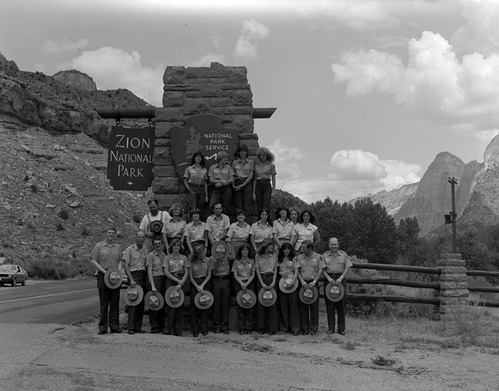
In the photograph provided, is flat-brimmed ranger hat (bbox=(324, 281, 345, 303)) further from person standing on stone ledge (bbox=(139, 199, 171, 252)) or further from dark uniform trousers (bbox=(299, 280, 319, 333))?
person standing on stone ledge (bbox=(139, 199, 171, 252))

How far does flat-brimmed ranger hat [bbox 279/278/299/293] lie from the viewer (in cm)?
978

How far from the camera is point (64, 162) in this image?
54.9 m

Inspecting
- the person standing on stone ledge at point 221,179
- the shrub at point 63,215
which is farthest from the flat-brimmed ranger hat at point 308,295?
the shrub at point 63,215

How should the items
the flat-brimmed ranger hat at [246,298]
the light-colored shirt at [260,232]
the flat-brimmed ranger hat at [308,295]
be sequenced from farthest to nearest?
the light-colored shirt at [260,232]
the flat-brimmed ranger hat at [308,295]
the flat-brimmed ranger hat at [246,298]

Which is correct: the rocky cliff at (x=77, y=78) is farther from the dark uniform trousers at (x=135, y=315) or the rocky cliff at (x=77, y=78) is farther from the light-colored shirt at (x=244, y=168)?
the dark uniform trousers at (x=135, y=315)

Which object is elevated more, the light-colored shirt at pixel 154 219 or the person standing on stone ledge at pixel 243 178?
the person standing on stone ledge at pixel 243 178

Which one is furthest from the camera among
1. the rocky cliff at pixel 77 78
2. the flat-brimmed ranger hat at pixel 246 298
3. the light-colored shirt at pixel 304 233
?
the rocky cliff at pixel 77 78

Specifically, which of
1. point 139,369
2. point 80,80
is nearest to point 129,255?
point 139,369

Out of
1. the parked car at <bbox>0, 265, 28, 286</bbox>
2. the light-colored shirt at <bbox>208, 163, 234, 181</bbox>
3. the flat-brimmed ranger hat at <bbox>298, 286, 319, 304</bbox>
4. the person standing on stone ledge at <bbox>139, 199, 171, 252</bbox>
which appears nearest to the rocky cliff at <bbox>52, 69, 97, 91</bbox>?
the parked car at <bbox>0, 265, 28, 286</bbox>

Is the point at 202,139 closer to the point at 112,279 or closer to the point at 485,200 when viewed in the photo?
the point at 112,279

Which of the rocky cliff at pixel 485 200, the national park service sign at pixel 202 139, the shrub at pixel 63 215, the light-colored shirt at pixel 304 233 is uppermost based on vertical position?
the rocky cliff at pixel 485 200

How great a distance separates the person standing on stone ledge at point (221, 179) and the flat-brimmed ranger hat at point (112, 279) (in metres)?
2.18

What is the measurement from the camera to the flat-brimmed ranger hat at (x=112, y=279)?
30.0 ft

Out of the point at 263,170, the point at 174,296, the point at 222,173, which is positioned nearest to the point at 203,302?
the point at 174,296
